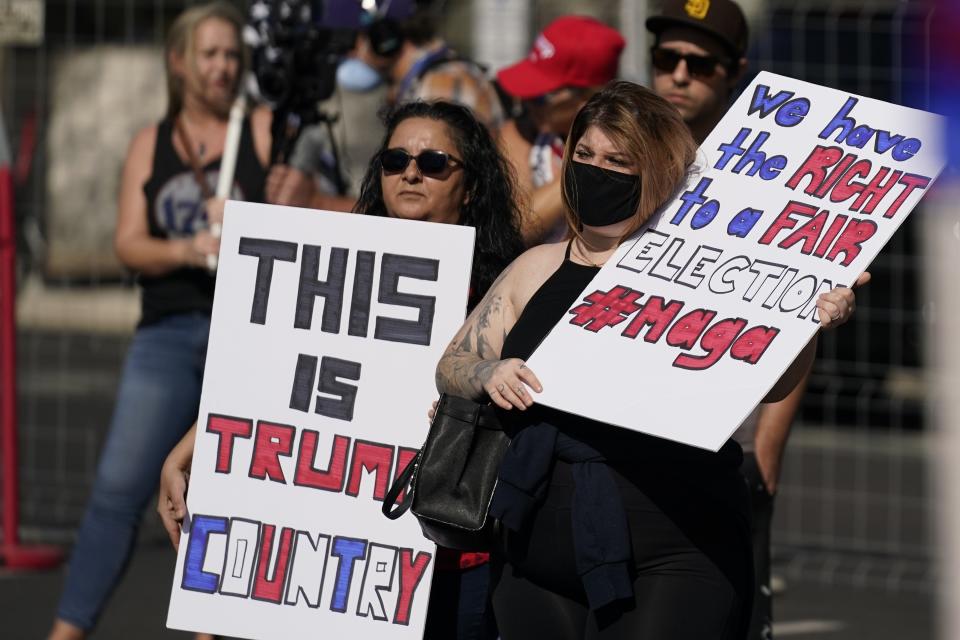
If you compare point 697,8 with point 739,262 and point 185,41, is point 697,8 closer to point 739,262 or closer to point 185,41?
point 739,262

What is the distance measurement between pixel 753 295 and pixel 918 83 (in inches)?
183

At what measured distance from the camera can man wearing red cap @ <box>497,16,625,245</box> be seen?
5.07 metres

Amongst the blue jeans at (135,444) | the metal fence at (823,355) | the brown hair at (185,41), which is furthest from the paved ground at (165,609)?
the brown hair at (185,41)

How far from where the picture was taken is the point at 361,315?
12.1ft

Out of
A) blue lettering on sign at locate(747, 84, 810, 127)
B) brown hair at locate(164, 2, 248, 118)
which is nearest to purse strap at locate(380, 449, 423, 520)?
blue lettering on sign at locate(747, 84, 810, 127)

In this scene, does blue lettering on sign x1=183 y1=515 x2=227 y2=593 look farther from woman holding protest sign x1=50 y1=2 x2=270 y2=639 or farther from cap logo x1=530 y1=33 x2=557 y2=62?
cap logo x1=530 y1=33 x2=557 y2=62

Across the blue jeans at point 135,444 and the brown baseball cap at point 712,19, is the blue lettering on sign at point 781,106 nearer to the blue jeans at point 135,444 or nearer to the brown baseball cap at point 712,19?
the brown baseball cap at point 712,19

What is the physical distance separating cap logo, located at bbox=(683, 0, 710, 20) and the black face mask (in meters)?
1.48

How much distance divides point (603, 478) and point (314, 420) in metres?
0.81

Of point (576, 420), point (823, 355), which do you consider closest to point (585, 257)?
point (576, 420)

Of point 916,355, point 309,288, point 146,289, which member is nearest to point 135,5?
point 146,289

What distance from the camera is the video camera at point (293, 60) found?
18.0ft

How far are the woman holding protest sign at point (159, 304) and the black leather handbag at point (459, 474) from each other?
205 centimetres

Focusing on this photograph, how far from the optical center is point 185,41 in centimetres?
557
